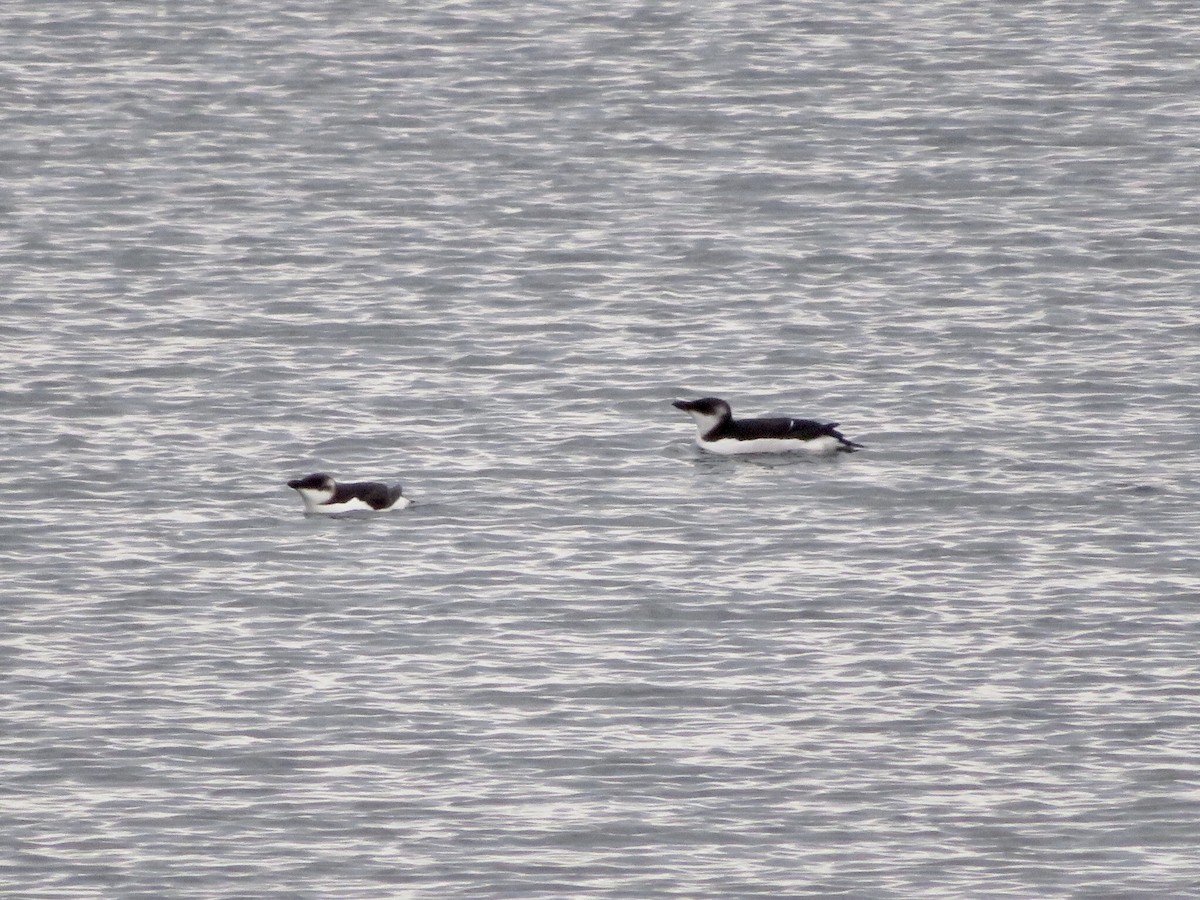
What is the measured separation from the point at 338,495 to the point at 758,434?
177 inches

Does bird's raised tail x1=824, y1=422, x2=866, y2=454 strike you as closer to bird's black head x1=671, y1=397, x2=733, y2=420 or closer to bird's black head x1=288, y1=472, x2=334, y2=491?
bird's black head x1=671, y1=397, x2=733, y2=420

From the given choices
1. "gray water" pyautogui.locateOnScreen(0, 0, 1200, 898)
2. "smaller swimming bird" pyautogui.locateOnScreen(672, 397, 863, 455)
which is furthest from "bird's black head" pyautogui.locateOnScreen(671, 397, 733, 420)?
"gray water" pyautogui.locateOnScreen(0, 0, 1200, 898)

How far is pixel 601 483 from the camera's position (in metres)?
24.5

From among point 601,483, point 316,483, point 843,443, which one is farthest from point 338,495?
point 843,443

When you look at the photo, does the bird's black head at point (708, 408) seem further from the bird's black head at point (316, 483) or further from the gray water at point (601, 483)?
the bird's black head at point (316, 483)

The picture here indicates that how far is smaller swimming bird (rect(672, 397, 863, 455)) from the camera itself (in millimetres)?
25641

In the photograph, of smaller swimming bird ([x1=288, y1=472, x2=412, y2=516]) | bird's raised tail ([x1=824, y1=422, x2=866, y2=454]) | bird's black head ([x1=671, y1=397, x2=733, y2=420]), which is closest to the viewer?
smaller swimming bird ([x1=288, y1=472, x2=412, y2=516])

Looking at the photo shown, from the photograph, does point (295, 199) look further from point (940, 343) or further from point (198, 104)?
point (940, 343)

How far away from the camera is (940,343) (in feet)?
97.7

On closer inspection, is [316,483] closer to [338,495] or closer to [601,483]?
[338,495]

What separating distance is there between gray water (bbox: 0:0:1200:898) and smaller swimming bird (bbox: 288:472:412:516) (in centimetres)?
31

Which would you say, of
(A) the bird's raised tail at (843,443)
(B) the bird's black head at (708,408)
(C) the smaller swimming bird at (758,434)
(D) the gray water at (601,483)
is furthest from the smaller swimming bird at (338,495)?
(A) the bird's raised tail at (843,443)

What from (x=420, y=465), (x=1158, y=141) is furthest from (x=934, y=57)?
(x=420, y=465)

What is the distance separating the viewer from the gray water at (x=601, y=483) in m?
16.7
